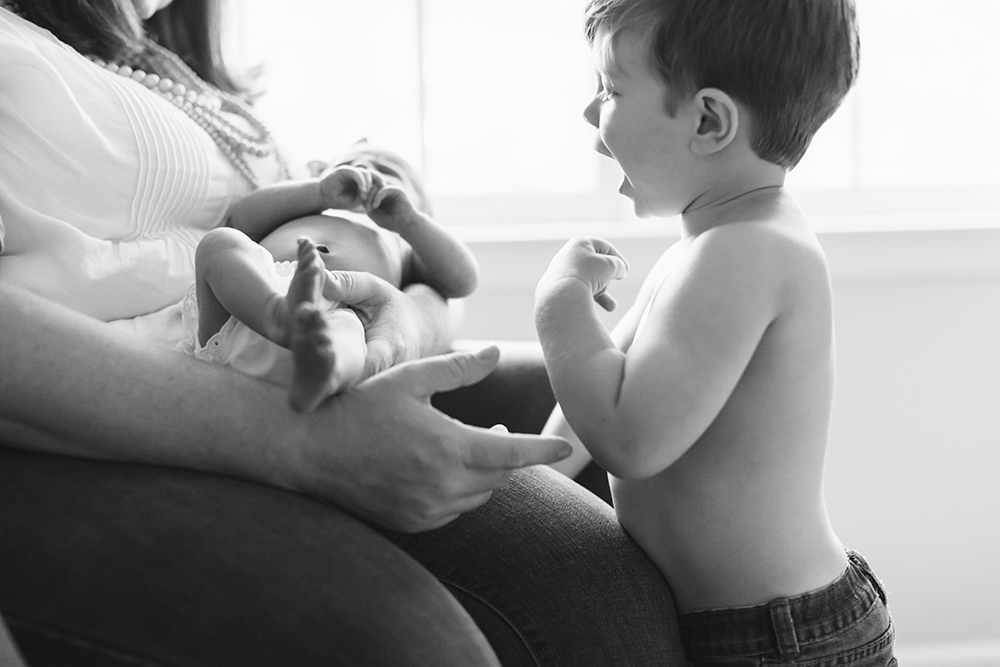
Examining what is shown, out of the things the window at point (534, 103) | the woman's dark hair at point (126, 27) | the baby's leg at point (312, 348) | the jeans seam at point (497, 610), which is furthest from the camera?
the window at point (534, 103)

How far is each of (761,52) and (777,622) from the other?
54 cm

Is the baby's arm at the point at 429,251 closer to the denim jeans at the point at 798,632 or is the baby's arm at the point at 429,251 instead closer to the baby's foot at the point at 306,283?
the baby's foot at the point at 306,283

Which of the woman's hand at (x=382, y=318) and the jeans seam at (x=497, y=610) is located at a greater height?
the woman's hand at (x=382, y=318)

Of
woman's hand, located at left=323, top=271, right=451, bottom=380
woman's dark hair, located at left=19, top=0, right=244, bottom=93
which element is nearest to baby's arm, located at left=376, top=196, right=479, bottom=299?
woman's hand, located at left=323, top=271, right=451, bottom=380

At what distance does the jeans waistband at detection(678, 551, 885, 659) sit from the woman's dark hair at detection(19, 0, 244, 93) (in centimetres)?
97

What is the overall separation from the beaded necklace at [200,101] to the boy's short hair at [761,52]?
0.59 meters

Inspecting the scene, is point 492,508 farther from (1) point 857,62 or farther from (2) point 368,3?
(2) point 368,3

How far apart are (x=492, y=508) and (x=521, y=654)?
0.52 feet

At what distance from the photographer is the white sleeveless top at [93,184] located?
0.94 metres

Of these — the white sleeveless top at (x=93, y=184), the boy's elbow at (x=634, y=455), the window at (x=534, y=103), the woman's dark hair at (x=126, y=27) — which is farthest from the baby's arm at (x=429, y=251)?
the window at (x=534, y=103)

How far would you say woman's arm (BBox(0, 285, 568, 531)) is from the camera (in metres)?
0.75

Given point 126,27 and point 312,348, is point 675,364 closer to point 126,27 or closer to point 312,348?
point 312,348

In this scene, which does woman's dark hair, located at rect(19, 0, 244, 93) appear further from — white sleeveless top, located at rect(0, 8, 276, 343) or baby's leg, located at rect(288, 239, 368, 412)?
baby's leg, located at rect(288, 239, 368, 412)

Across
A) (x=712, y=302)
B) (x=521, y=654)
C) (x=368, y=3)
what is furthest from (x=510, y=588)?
(x=368, y=3)
